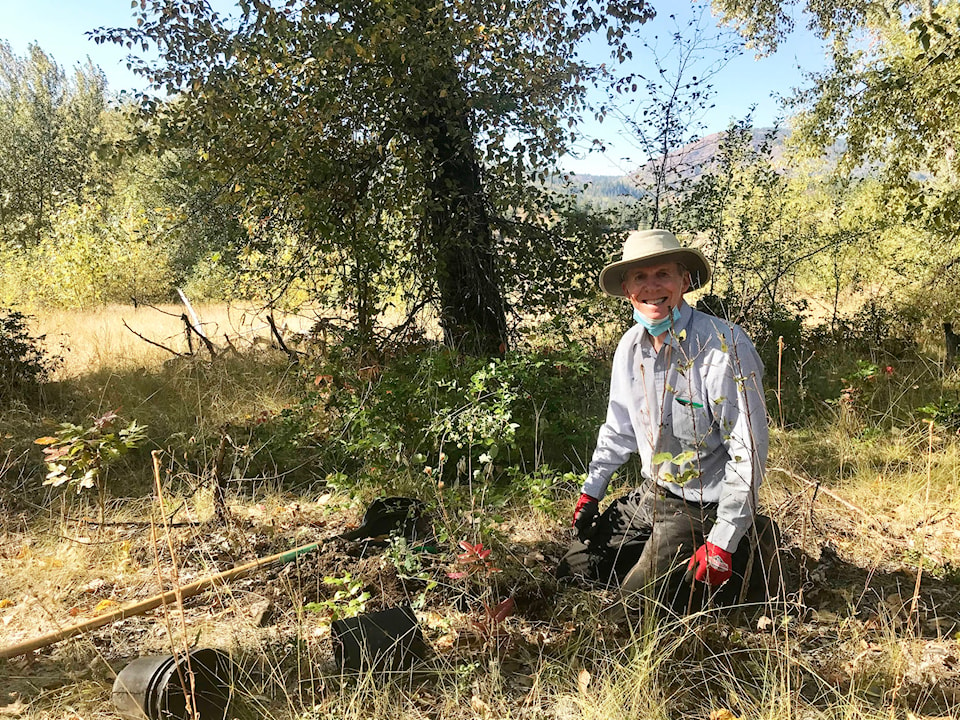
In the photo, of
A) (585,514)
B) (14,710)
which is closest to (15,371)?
(14,710)

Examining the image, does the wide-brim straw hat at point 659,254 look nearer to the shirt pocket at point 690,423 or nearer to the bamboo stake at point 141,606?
the shirt pocket at point 690,423

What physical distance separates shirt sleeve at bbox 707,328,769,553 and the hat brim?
380 mm

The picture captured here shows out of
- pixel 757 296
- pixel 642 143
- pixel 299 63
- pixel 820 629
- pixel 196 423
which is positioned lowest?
pixel 820 629

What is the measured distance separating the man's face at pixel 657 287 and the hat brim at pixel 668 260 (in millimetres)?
34

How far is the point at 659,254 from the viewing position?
2.70 meters

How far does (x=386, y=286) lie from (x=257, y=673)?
4913 mm

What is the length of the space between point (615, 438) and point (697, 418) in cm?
47

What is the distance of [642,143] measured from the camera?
6891 mm

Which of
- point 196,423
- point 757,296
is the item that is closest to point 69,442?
point 196,423

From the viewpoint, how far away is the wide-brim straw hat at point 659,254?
274 centimetres

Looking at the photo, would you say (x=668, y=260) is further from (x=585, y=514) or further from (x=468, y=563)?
(x=468, y=563)

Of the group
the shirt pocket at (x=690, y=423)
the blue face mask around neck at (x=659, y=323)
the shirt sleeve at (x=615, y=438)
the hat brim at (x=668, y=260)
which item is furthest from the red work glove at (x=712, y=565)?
the hat brim at (x=668, y=260)

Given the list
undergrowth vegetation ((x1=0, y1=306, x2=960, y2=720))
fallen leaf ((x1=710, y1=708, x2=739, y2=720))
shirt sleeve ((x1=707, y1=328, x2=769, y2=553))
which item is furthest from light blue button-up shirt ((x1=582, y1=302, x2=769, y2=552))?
fallen leaf ((x1=710, y1=708, x2=739, y2=720))

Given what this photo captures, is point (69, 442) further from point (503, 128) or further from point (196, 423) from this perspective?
point (503, 128)
